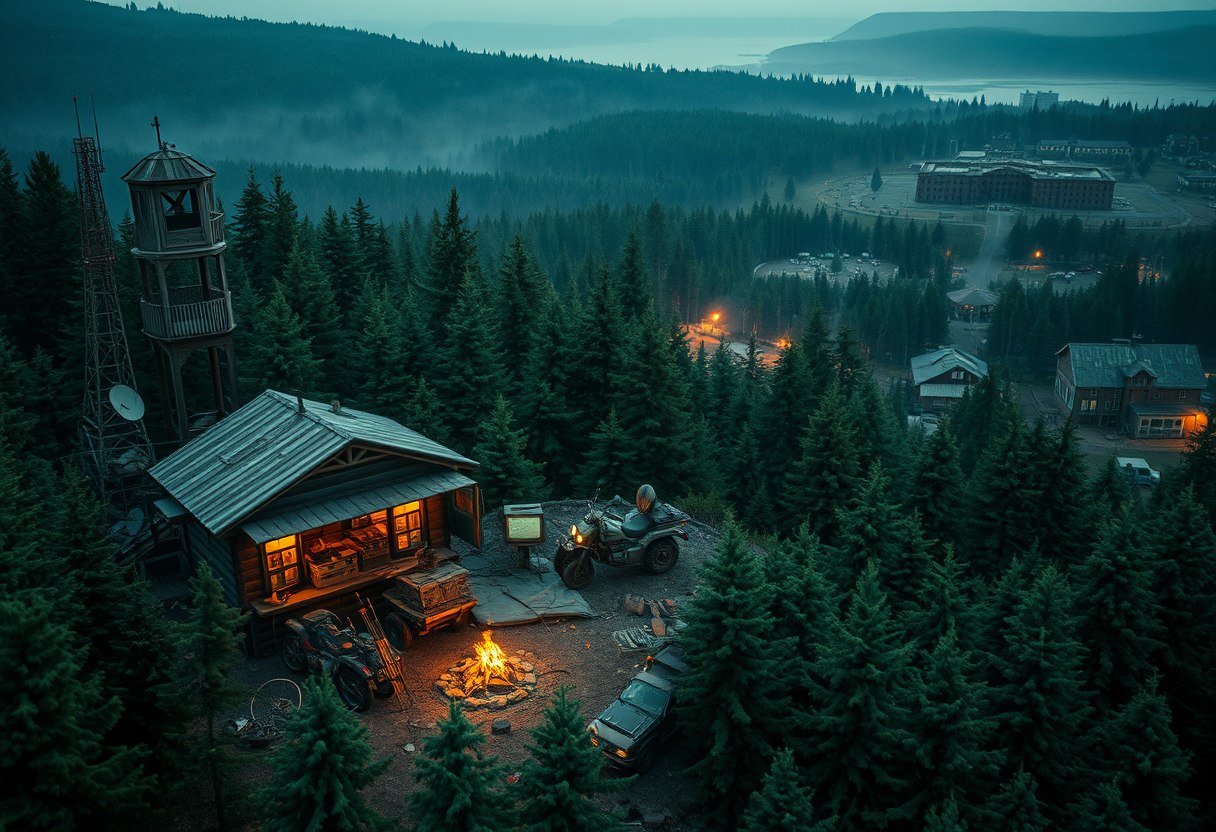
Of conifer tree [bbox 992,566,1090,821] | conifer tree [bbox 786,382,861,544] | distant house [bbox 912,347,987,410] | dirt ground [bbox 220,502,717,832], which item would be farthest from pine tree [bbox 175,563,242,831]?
distant house [bbox 912,347,987,410]

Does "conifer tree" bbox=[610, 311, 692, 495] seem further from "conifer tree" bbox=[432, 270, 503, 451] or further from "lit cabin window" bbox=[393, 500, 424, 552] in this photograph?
"lit cabin window" bbox=[393, 500, 424, 552]

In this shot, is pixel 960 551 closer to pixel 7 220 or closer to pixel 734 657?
pixel 734 657

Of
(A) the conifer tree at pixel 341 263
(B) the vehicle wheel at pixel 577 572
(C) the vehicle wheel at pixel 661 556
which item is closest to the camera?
(B) the vehicle wheel at pixel 577 572

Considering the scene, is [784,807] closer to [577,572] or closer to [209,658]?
[209,658]

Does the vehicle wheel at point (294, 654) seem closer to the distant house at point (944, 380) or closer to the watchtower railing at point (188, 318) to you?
the watchtower railing at point (188, 318)

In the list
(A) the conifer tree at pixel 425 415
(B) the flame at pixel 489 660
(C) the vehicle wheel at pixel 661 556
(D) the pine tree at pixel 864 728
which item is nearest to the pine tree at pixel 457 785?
(B) the flame at pixel 489 660
